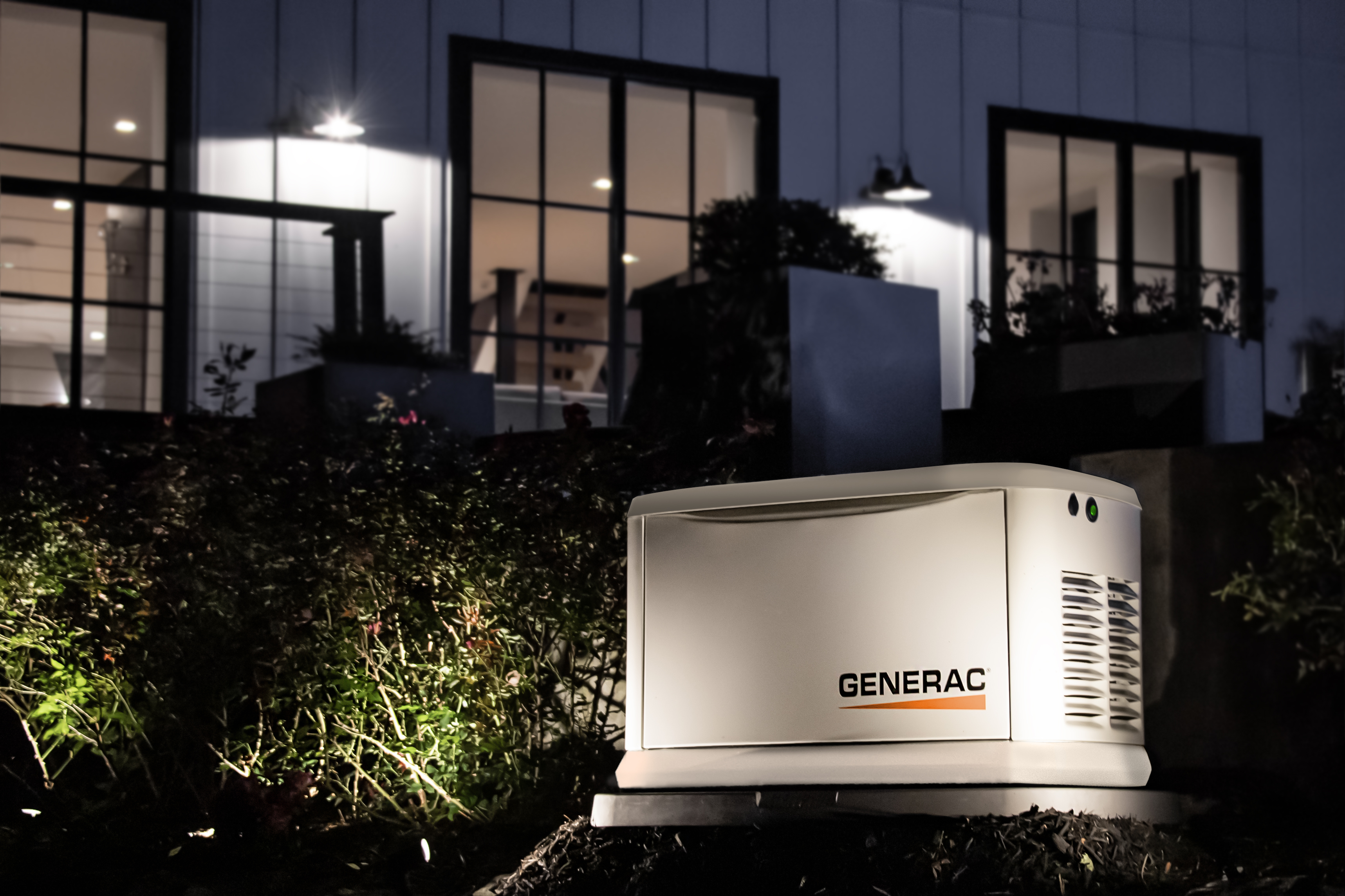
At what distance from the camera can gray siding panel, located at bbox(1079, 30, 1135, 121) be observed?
9.74 meters

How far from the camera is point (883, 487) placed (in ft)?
11.9

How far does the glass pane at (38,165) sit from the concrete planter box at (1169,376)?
17.2ft

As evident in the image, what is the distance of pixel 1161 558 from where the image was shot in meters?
4.51

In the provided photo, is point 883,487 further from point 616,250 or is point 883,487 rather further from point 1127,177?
point 1127,177

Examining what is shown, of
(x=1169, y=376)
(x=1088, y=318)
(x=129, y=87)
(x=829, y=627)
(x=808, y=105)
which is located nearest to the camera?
(x=829, y=627)

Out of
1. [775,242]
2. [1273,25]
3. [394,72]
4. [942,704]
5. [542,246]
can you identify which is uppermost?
[1273,25]

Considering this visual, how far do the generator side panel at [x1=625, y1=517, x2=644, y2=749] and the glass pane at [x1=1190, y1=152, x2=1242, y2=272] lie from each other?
290 inches

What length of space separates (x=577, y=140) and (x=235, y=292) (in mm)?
2167

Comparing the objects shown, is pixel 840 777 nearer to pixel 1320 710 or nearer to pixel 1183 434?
pixel 1320 710

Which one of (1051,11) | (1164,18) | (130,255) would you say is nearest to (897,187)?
(1051,11)

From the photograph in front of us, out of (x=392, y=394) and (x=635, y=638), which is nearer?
(x=635, y=638)

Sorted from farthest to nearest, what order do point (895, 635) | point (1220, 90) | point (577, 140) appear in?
point (1220, 90) → point (577, 140) → point (895, 635)

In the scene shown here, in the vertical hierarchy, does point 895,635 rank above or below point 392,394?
below

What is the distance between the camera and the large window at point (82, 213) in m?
7.93
